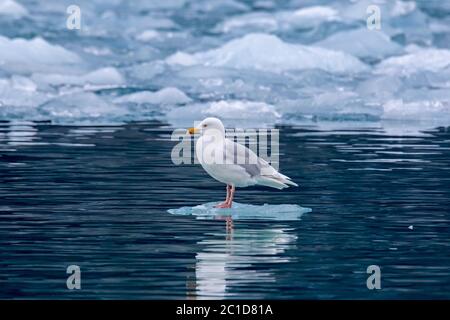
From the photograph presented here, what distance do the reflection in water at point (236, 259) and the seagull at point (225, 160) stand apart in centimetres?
81

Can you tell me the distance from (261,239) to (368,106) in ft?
75.4

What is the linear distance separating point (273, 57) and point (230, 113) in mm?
12884

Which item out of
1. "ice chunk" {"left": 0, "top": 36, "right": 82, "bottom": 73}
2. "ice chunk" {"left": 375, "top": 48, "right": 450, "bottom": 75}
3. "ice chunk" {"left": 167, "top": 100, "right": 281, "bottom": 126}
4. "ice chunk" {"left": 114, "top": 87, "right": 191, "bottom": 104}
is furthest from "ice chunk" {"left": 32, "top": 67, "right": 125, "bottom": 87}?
"ice chunk" {"left": 375, "top": 48, "right": 450, "bottom": 75}

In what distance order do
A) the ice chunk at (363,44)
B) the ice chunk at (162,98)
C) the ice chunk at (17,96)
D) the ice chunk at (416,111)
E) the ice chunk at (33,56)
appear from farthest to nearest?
the ice chunk at (363,44), the ice chunk at (33,56), the ice chunk at (162,98), the ice chunk at (17,96), the ice chunk at (416,111)

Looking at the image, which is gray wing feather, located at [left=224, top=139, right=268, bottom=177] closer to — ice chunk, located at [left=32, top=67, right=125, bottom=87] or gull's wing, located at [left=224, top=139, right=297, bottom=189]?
gull's wing, located at [left=224, top=139, right=297, bottom=189]

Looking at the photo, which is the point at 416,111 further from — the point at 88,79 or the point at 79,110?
the point at 88,79

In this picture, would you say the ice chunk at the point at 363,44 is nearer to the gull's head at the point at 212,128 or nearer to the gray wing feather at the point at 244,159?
the gray wing feather at the point at 244,159

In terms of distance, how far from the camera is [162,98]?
3553 centimetres

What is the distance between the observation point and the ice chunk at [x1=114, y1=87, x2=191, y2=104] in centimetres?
3541

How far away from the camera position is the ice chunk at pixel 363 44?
47.7m

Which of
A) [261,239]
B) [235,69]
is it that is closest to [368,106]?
[235,69]

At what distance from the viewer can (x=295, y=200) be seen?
13.7 m

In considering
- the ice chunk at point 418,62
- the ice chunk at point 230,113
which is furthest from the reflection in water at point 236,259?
the ice chunk at point 418,62

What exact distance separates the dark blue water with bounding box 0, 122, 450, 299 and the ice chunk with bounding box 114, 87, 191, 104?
15888 mm
